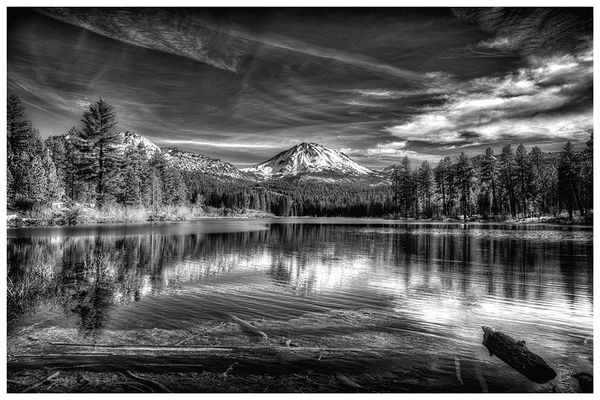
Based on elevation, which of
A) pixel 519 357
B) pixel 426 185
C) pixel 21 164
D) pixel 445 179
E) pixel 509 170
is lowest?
pixel 519 357

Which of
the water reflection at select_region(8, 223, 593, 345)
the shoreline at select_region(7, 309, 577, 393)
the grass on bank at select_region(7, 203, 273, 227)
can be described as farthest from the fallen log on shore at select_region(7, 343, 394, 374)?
the grass on bank at select_region(7, 203, 273, 227)

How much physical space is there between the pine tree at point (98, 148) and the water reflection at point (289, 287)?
91.0 ft

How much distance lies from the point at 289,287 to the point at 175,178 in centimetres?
9041

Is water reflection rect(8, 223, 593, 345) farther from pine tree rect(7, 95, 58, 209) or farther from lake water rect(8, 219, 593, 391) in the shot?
pine tree rect(7, 95, 58, 209)

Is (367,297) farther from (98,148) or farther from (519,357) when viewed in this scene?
(98,148)

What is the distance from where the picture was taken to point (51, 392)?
4.81 m

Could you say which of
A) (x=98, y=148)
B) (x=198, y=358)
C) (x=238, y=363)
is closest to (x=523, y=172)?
(x=98, y=148)

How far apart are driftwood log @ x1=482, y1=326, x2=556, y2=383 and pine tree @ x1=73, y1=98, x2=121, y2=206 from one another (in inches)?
1839

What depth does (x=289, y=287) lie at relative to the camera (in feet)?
37.6

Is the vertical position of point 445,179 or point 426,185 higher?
point 445,179

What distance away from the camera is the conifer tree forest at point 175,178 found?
4459 centimetres

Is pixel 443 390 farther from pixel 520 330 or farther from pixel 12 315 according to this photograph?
pixel 12 315

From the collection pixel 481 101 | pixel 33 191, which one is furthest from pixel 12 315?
pixel 33 191
